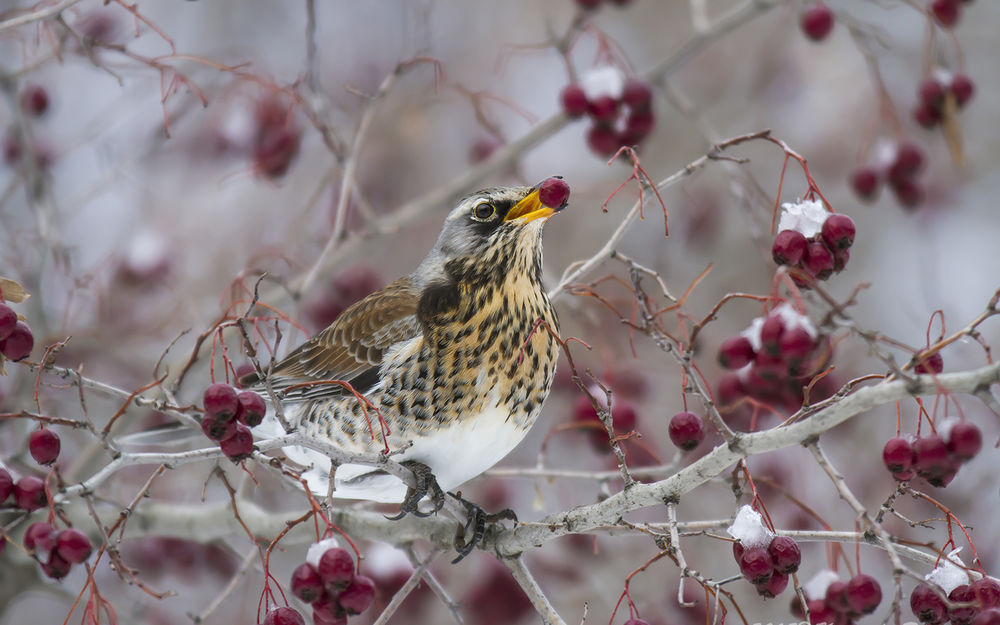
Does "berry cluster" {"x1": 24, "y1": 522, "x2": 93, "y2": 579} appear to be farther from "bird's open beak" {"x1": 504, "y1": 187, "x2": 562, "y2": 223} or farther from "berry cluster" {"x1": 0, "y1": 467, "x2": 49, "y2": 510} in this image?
"bird's open beak" {"x1": 504, "y1": 187, "x2": 562, "y2": 223}

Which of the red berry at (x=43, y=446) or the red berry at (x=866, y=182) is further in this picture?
the red berry at (x=866, y=182)

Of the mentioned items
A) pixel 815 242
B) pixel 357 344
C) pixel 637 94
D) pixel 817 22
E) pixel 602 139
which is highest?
pixel 817 22

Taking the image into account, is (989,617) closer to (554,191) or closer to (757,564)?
(757,564)

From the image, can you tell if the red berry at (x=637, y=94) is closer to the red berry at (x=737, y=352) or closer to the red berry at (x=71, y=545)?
the red berry at (x=737, y=352)

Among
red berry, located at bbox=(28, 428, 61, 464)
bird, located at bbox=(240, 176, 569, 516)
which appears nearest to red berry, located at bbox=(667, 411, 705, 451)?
bird, located at bbox=(240, 176, 569, 516)

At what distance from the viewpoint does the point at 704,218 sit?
5562mm

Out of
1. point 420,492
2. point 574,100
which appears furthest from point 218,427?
point 574,100

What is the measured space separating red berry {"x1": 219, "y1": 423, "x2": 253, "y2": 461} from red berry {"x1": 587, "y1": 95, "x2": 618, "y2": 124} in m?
1.94

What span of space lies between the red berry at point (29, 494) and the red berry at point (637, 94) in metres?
2.33

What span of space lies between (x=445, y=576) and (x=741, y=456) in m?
2.82

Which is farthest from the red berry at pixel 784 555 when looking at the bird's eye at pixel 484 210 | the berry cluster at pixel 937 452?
the bird's eye at pixel 484 210

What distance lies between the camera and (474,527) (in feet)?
10.3

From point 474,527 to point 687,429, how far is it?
2.96 ft

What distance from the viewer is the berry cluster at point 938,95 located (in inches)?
143
